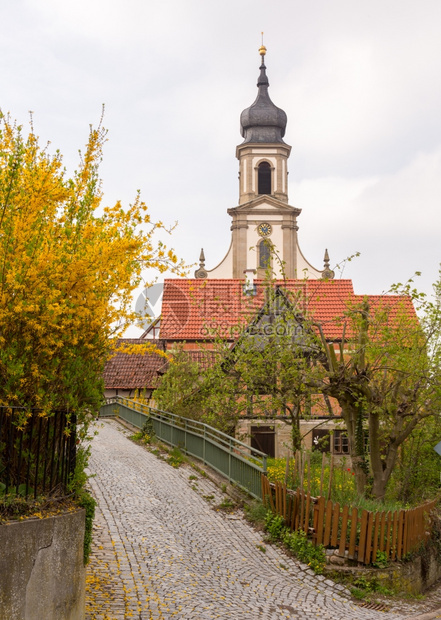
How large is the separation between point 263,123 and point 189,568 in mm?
46000

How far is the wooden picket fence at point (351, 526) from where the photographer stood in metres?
10.6

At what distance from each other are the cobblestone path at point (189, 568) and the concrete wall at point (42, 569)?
124 cm

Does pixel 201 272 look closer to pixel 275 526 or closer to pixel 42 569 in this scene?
pixel 275 526

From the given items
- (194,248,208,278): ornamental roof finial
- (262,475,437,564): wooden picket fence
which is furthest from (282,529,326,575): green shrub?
(194,248,208,278): ornamental roof finial

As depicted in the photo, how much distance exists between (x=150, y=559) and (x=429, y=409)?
20.2 ft

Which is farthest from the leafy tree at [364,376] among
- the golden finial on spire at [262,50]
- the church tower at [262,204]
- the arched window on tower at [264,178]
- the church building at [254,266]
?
the golden finial on spire at [262,50]

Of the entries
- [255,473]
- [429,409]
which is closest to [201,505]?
[255,473]

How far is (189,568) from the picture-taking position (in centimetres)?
979

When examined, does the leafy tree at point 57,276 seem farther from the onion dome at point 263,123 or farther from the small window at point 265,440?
the onion dome at point 263,123

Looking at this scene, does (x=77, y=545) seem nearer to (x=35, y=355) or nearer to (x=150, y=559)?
(x=35, y=355)

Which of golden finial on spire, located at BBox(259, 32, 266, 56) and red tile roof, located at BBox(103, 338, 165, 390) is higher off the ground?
golden finial on spire, located at BBox(259, 32, 266, 56)

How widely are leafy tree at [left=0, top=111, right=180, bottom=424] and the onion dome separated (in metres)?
44.9

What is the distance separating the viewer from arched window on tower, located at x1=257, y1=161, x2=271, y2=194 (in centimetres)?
4975

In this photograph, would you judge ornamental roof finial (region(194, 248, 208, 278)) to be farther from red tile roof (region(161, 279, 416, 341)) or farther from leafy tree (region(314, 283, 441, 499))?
leafy tree (region(314, 283, 441, 499))
